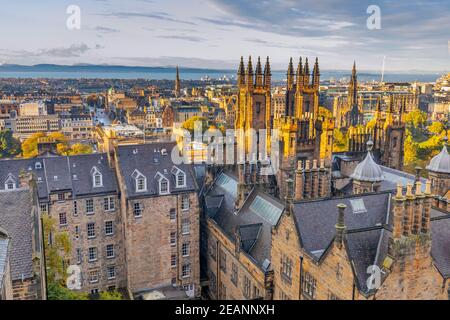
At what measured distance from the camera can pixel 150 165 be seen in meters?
44.5

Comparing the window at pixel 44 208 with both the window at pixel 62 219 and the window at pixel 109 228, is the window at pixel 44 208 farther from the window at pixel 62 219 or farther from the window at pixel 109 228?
the window at pixel 109 228

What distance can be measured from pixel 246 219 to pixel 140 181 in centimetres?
1189

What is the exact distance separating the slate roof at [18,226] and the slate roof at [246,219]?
17.5 m

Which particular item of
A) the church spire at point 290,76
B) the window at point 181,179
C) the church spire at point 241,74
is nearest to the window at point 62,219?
the window at point 181,179

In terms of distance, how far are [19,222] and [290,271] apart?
1774cm

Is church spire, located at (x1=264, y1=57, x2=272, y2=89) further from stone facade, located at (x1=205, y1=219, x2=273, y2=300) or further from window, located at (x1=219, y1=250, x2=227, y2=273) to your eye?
window, located at (x1=219, y1=250, x2=227, y2=273)

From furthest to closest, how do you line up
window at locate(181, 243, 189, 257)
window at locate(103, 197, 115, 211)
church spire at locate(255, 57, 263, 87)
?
church spire at locate(255, 57, 263, 87), window at locate(181, 243, 189, 257), window at locate(103, 197, 115, 211)

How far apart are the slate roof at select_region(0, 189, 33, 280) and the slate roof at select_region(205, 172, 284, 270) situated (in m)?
17.5

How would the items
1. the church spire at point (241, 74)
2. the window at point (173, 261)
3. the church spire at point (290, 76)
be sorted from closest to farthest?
the window at point (173, 261)
the church spire at point (290, 76)
the church spire at point (241, 74)

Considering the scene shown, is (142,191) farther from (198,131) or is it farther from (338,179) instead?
(198,131)

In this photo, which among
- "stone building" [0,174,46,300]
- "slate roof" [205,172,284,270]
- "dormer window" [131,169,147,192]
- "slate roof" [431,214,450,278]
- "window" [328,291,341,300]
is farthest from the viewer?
"dormer window" [131,169,147,192]

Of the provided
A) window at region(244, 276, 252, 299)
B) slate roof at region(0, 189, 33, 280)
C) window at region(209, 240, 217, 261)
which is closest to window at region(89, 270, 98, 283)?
window at region(209, 240, 217, 261)

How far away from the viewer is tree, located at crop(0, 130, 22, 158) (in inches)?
4210

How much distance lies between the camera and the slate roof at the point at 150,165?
141 ft
